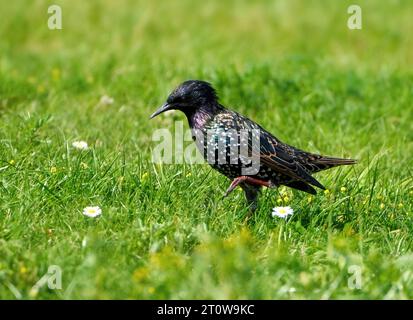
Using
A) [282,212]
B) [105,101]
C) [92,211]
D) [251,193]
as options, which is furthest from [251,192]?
[105,101]

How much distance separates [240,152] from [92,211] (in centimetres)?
128

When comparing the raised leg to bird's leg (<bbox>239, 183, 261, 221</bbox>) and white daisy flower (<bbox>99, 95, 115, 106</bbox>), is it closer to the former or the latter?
bird's leg (<bbox>239, 183, 261, 221</bbox>)

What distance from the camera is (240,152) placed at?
19.4 ft

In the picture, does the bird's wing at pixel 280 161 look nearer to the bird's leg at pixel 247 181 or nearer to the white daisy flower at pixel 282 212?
the bird's leg at pixel 247 181

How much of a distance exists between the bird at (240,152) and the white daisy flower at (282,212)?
161mm

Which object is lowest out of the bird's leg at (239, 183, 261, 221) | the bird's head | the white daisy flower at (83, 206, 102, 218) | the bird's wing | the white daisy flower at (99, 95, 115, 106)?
the white daisy flower at (83, 206, 102, 218)

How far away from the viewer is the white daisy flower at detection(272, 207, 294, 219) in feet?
18.1

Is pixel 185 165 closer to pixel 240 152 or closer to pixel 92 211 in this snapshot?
pixel 240 152

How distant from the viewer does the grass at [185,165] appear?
454 centimetres

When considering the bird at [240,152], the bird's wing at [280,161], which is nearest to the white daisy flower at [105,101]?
the bird at [240,152]

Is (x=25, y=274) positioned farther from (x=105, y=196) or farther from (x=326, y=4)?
(x=326, y=4)

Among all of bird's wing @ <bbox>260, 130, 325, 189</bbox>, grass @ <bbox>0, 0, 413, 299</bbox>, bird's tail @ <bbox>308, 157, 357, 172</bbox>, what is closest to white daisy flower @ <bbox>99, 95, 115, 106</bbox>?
grass @ <bbox>0, 0, 413, 299</bbox>

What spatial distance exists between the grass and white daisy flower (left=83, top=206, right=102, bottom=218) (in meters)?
0.04
